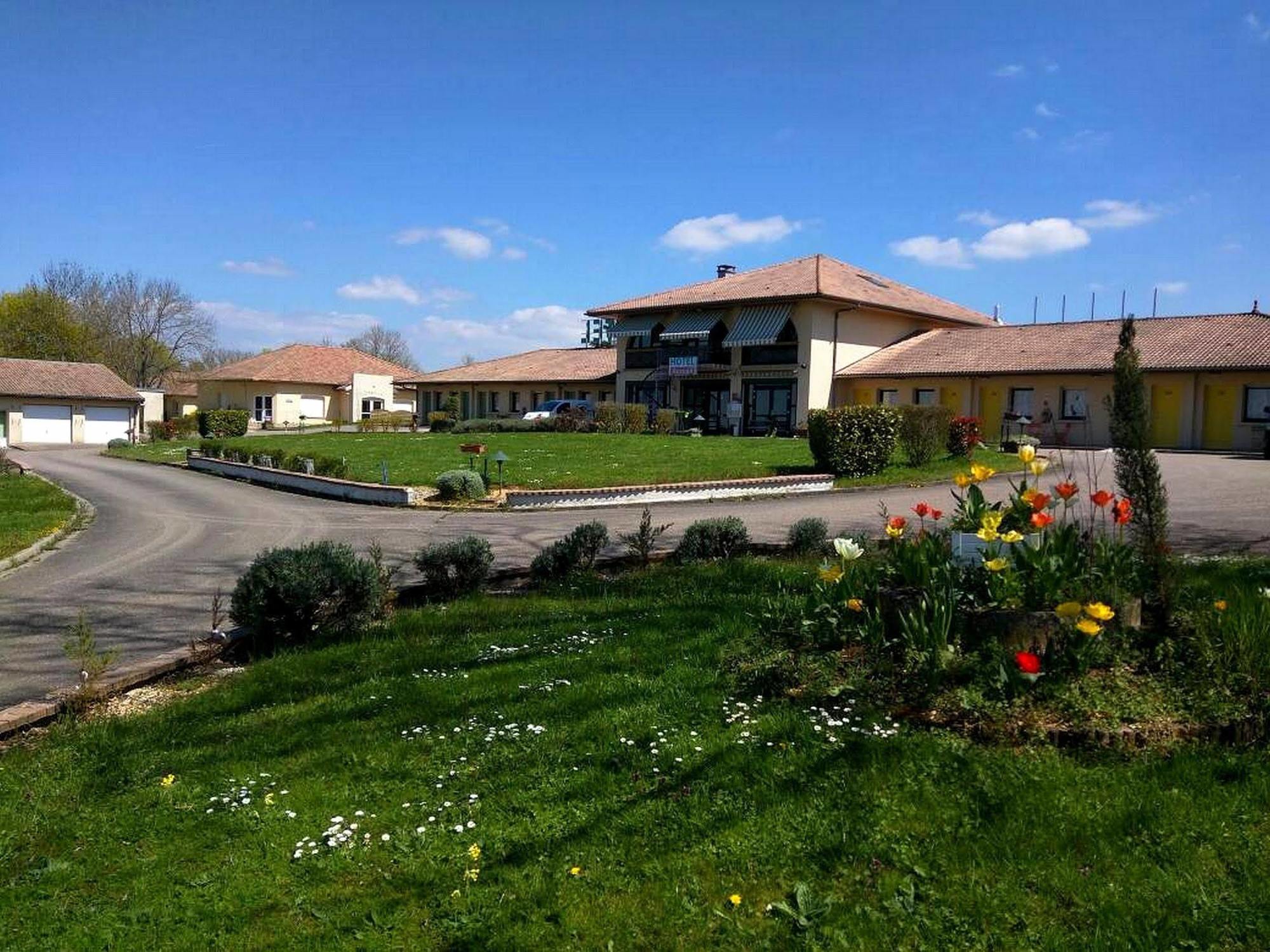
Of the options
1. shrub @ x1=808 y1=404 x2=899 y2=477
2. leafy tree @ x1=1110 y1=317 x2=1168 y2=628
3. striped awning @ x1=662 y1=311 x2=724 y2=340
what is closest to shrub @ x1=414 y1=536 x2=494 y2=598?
leafy tree @ x1=1110 y1=317 x2=1168 y2=628

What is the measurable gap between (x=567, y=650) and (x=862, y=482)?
15.2m

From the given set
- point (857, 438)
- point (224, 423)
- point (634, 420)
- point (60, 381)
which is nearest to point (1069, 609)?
point (857, 438)

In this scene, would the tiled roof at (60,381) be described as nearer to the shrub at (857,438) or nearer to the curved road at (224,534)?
the curved road at (224,534)

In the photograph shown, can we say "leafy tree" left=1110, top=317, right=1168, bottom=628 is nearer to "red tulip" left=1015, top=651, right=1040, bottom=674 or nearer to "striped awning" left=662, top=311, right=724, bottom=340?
"red tulip" left=1015, top=651, right=1040, bottom=674

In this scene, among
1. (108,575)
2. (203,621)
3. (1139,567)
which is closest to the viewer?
(1139,567)

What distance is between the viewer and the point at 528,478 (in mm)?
21219

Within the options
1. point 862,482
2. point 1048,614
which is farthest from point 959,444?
point 1048,614

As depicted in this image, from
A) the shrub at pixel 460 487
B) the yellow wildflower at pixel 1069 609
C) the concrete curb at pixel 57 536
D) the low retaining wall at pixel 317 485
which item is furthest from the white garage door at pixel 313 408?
the yellow wildflower at pixel 1069 609

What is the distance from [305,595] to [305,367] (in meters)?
63.2

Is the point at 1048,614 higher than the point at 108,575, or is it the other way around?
the point at 1048,614

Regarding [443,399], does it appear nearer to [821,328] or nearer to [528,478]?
[821,328]

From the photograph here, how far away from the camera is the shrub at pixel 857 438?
20.7 m

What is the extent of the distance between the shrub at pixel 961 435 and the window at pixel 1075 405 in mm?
12848

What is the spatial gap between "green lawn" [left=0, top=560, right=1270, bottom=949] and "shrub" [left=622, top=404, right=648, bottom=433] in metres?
31.5
